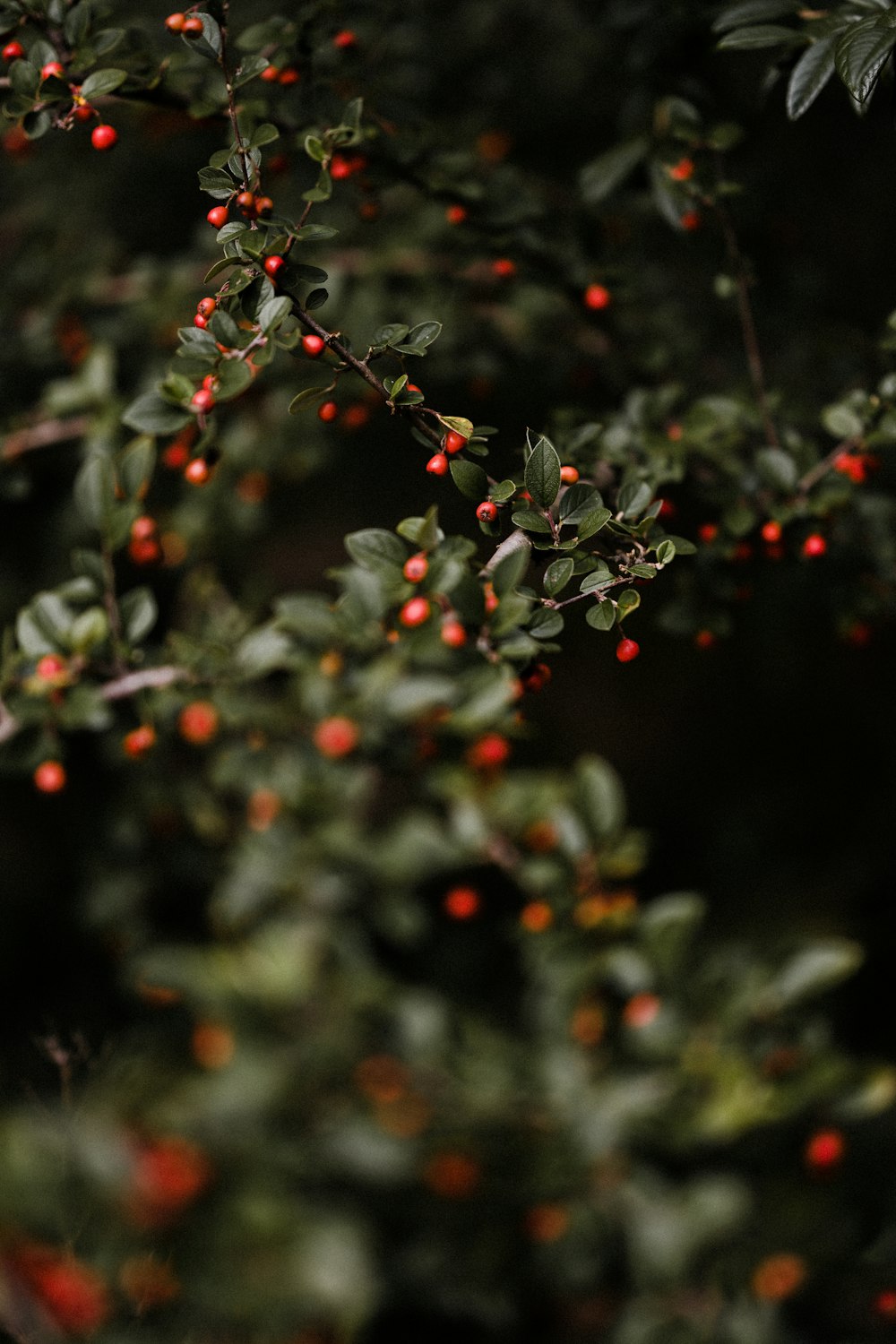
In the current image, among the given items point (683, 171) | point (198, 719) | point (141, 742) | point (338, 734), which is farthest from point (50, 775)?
point (683, 171)

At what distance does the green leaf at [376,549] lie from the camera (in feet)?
2.50

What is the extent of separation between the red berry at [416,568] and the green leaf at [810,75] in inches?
17.6

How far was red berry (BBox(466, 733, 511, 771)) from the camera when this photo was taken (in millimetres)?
1171

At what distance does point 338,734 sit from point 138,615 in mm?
268

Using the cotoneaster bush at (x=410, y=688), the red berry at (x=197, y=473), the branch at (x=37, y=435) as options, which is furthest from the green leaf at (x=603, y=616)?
the branch at (x=37, y=435)

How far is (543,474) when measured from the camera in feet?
2.14

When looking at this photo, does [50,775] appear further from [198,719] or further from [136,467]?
[136,467]

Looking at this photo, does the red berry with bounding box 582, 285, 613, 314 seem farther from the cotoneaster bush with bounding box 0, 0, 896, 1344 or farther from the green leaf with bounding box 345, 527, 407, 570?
the green leaf with bounding box 345, 527, 407, 570

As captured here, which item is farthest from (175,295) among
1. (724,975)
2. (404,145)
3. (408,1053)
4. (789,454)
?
(724,975)

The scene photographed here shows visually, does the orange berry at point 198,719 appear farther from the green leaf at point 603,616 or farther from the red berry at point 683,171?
the red berry at point 683,171

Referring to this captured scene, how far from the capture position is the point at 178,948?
1.11 meters

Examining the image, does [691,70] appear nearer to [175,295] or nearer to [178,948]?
[175,295]

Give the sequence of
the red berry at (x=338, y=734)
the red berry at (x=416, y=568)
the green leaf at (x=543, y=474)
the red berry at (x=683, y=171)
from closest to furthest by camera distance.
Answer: the green leaf at (x=543, y=474) < the red berry at (x=416, y=568) < the red berry at (x=683, y=171) < the red berry at (x=338, y=734)

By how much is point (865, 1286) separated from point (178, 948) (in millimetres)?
949
